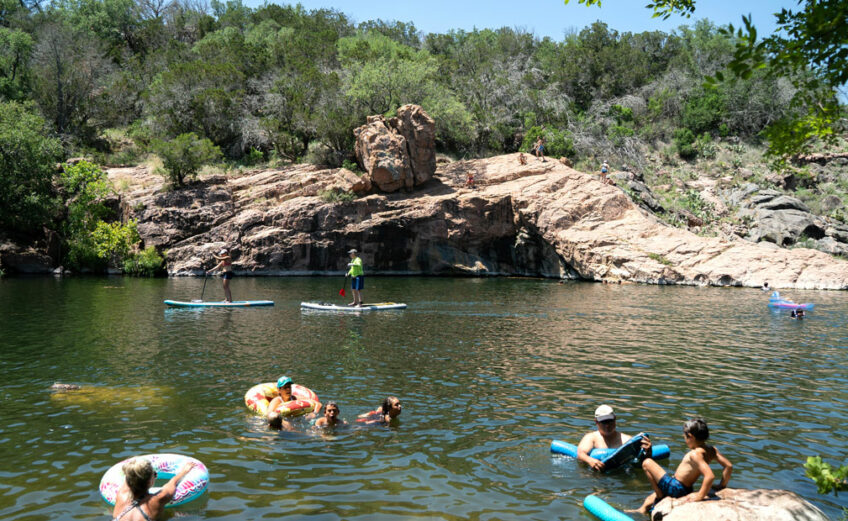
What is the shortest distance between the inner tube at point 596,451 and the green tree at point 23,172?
44.9 metres

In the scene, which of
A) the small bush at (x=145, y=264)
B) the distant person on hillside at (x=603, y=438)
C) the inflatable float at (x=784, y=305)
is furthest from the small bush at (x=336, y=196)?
the distant person on hillside at (x=603, y=438)

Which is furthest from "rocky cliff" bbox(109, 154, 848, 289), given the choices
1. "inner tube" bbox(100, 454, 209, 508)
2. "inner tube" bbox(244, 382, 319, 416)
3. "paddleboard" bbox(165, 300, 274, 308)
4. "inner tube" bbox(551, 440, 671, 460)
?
"inner tube" bbox(100, 454, 209, 508)

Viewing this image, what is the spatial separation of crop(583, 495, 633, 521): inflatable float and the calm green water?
0.24 m

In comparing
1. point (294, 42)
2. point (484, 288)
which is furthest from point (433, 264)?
point (294, 42)

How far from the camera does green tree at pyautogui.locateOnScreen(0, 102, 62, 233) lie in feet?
140

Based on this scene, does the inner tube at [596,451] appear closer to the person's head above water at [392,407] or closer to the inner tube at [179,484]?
the person's head above water at [392,407]

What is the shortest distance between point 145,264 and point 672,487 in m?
42.6

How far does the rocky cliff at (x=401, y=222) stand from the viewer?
138 feet

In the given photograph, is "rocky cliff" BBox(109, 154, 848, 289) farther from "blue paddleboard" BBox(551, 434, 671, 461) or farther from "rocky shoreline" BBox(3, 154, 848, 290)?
"blue paddleboard" BBox(551, 434, 671, 461)

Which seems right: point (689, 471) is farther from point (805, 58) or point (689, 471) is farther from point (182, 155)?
point (182, 155)

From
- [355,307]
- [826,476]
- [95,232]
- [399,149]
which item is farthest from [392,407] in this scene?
[95,232]

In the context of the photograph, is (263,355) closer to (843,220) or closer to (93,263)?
(93,263)

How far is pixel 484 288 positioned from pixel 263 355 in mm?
20988

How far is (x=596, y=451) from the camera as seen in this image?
29.3 ft
